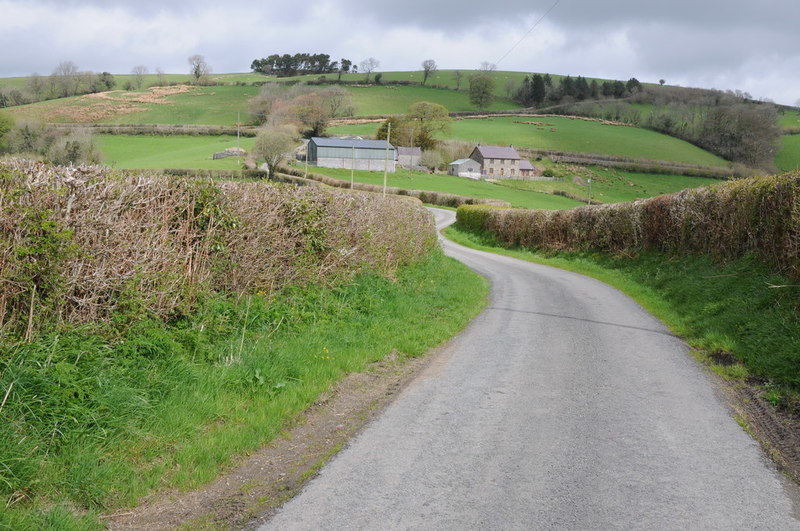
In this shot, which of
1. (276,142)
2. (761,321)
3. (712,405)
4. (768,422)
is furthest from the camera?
(276,142)

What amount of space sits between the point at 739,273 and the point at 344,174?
78.1 meters

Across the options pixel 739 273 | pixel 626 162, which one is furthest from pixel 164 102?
pixel 739 273

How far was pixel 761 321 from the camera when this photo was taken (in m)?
9.41

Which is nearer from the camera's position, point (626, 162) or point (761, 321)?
point (761, 321)

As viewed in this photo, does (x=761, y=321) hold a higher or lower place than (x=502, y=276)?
higher

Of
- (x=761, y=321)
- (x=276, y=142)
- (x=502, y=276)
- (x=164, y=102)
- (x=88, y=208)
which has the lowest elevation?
(x=502, y=276)

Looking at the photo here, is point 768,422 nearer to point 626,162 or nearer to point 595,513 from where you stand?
point 595,513

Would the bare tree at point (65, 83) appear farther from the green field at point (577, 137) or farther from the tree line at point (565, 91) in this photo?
the tree line at point (565, 91)

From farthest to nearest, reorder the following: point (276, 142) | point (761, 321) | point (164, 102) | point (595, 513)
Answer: point (164, 102)
point (276, 142)
point (761, 321)
point (595, 513)

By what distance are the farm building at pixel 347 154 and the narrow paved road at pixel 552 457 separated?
298ft

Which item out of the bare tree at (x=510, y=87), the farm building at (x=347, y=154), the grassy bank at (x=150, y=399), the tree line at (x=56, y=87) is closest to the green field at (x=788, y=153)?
the farm building at (x=347, y=154)

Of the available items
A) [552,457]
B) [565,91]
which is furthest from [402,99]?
[552,457]

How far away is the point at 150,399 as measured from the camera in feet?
17.4

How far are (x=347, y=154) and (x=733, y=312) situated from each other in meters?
91.8
